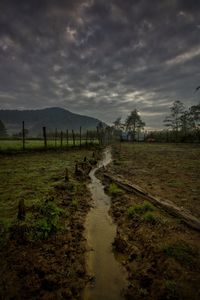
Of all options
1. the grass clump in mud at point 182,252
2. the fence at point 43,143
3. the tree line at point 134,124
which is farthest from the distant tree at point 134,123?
the grass clump in mud at point 182,252

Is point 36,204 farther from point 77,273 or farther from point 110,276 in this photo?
point 110,276

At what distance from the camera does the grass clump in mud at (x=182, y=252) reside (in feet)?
12.9

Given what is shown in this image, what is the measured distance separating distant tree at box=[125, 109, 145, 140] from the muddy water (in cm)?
7205

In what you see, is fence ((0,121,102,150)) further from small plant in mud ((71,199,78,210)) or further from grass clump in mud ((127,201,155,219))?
grass clump in mud ((127,201,155,219))

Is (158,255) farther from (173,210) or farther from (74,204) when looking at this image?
(74,204)

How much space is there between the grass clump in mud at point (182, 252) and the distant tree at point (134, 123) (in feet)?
241

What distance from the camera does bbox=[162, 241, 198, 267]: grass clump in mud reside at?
394cm

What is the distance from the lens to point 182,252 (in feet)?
13.7

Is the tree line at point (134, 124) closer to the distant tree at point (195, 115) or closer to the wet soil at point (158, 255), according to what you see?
the distant tree at point (195, 115)

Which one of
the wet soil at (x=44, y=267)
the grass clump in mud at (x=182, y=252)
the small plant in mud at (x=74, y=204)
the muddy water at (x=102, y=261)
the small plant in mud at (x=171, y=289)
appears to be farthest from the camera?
the small plant in mud at (x=74, y=204)

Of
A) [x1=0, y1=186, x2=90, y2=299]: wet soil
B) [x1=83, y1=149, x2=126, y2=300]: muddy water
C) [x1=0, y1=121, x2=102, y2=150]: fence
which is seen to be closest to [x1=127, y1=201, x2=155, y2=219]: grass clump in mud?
[x1=83, y1=149, x2=126, y2=300]: muddy water

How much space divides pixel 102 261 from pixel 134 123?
249 ft

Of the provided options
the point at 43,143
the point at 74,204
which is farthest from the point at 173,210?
the point at 43,143

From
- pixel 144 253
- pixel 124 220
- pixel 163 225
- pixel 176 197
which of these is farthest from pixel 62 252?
pixel 176 197
